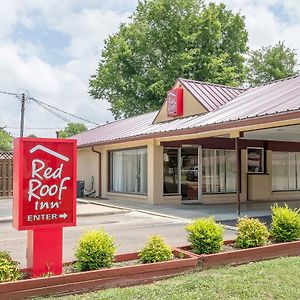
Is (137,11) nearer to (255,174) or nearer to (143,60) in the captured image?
(143,60)

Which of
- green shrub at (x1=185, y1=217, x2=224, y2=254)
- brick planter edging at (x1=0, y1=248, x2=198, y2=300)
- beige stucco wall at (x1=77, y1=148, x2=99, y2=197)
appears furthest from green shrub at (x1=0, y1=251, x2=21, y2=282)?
beige stucco wall at (x1=77, y1=148, x2=99, y2=197)

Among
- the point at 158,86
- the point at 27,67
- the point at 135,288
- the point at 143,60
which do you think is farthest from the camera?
the point at 143,60

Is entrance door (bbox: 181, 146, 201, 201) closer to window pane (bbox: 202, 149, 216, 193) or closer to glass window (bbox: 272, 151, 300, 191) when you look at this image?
window pane (bbox: 202, 149, 216, 193)

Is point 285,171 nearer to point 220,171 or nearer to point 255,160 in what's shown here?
point 255,160

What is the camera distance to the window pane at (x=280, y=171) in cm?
1886

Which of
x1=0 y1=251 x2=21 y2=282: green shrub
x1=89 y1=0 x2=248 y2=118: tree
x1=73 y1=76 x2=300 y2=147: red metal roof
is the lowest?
x1=0 y1=251 x2=21 y2=282: green shrub

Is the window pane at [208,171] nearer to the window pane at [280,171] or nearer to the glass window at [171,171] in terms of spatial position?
the glass window at [171,171]

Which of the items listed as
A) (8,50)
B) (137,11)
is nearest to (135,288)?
(8,50)

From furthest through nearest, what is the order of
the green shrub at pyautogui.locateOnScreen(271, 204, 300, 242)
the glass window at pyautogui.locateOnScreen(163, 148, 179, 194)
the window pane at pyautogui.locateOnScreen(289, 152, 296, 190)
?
1. the window pane at pyautogui.locateOnScreen(289, 152, 296, 190)
2. the glass window at pyautogui.locateOnScreen(163, 148, 179, 194)
3. the green shrub at pyautogui.locateOnScreen(271, 204, 300, 242)

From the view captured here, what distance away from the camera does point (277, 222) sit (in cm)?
722

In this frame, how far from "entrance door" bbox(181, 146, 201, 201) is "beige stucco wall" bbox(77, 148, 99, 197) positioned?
16.6 feet

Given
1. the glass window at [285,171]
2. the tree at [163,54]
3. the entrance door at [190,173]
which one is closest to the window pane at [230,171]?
the entrance door at [190,173]

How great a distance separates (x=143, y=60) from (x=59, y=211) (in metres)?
33.1

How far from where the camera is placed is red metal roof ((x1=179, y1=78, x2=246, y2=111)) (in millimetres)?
15891
